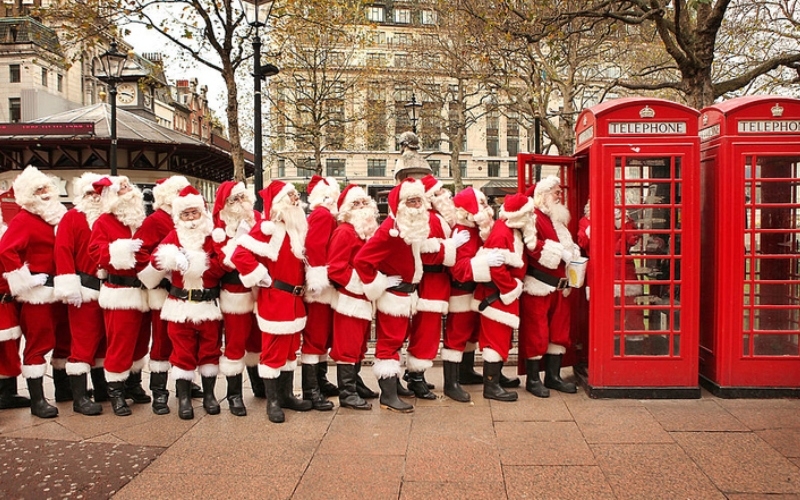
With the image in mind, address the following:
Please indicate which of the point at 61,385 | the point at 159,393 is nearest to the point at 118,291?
the point at 159,393

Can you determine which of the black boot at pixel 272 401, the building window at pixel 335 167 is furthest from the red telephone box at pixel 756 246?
the building window at pixel 335 167

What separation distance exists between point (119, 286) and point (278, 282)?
1446 mm

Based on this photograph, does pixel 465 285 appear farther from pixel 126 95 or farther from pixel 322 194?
pixel 126 95

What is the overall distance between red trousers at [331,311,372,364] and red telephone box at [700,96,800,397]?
3310 millimetres

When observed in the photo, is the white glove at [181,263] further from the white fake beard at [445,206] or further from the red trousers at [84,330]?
the white fake beard at [445,206]

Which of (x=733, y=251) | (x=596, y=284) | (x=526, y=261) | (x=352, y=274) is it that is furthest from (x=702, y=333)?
(x=352, y=274)

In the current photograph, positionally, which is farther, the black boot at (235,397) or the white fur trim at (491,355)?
the white fur trim at (491,355)

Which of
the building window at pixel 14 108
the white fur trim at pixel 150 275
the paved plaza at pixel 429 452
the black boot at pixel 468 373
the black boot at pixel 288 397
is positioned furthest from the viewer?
the building window at pixel 14 108

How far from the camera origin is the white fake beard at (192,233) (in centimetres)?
542

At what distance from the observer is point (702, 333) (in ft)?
20.0

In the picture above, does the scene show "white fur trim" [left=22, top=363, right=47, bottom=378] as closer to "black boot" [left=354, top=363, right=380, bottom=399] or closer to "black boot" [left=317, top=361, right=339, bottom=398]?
"black boot" [left=317, top=361, right=339, bottom=398]

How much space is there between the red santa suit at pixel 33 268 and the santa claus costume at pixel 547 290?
4.43 m

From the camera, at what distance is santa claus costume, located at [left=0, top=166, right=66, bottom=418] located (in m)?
5.54

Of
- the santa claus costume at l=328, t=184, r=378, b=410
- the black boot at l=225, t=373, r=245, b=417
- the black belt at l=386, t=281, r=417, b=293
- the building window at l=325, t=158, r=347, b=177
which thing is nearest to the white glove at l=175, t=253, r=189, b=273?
the black boot at l=225, t=373, r=245, b=417
